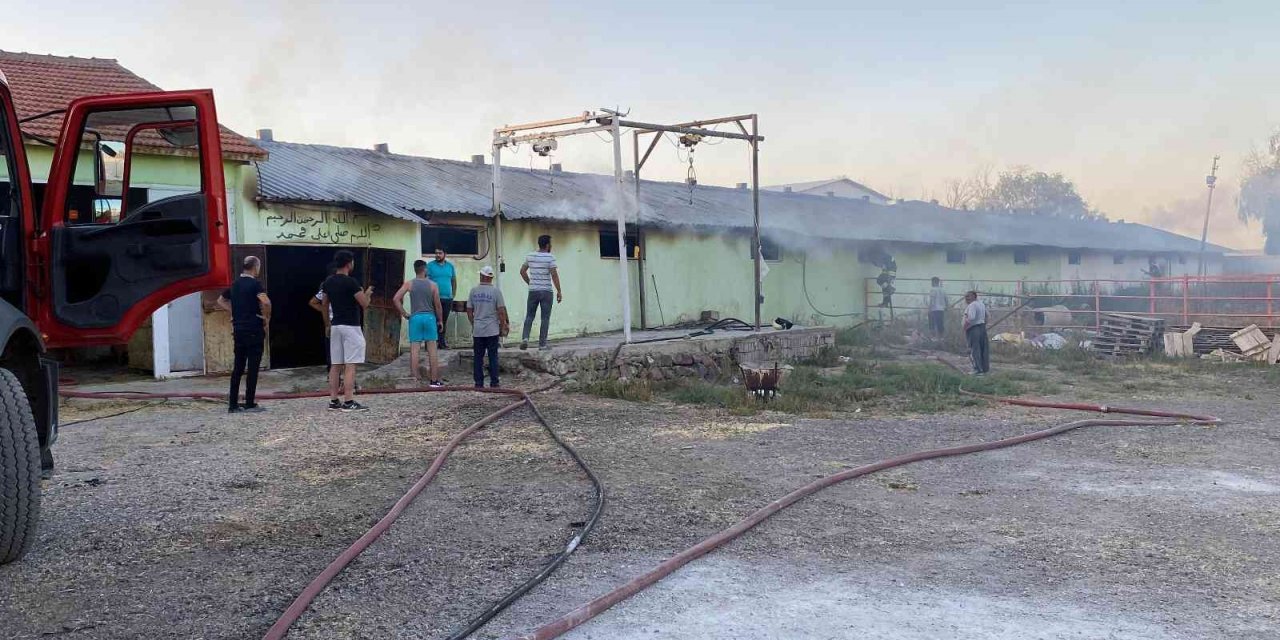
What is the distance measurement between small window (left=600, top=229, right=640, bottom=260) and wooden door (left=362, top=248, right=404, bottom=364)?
15.5 feet

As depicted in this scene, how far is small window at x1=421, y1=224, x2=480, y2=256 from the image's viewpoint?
15.3 m

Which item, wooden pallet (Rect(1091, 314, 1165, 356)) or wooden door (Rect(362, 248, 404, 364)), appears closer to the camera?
wooden door (Rect(362, 248, 404, 364))

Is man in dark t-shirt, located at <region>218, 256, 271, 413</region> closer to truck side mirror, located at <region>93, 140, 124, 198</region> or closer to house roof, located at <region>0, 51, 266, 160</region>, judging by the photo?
truck side mirror, located at <region>93, 140, 124, 198</region>

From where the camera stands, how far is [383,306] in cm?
1388

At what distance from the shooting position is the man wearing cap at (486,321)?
36.1 feet

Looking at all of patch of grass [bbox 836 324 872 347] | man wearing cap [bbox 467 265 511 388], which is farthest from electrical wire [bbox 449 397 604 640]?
patch of grass [bbox 836 324 872 347]

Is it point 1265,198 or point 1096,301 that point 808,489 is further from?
point 1265,198

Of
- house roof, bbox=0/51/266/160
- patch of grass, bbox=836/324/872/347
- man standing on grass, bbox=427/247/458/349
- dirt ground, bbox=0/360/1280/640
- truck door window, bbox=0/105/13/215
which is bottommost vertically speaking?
dirt ground, bbox=0/360/1280/640

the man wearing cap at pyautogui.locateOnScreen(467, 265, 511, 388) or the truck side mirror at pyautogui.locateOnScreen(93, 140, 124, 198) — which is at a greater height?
→ the truck side mirror at pyautogui.locateOnScreen(93, 140, 124, 198)

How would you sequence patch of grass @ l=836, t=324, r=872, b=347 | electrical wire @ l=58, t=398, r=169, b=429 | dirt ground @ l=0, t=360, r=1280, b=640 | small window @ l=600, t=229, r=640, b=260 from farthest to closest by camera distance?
1. patch of grass @ l=836, t=324, r=872, b=347
2. small window @ l=600, t=229, r=640, b=260
3. electrical wire @ l=58, t=398, r=169, b=429
4. dirt ground @ l=0, t=360, r=1280, b=640

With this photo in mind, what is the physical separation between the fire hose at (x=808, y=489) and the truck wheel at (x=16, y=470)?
2.49 metres

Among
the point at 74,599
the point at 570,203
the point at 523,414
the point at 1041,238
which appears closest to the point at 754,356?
the point at 570,203

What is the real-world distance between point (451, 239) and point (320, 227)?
241 cm

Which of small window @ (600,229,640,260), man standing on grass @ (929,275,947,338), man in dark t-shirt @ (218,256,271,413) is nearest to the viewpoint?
man in dark t-shirt @ (218,256,271,413)
